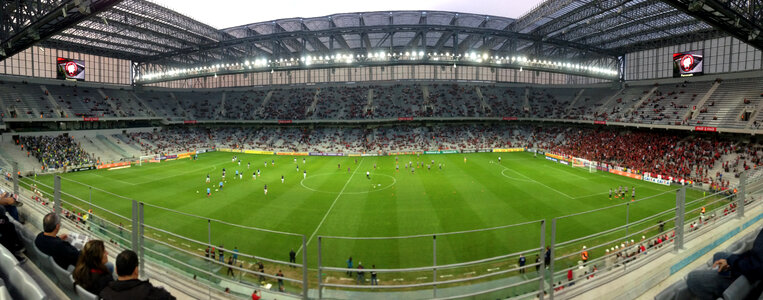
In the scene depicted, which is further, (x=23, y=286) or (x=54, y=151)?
(x=54, y=151)

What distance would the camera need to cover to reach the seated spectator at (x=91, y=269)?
4031 millimetres

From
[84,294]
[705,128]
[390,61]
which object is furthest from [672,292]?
[705,128]

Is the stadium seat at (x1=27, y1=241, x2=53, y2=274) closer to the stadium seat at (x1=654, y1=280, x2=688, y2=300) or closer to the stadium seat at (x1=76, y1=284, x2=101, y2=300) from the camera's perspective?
the stadium seat at (x1=76, y1=284, x2=101, y2=300)

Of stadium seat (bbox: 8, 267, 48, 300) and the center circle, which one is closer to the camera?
stadium seat (bbox: 8, 267, 48, 300)

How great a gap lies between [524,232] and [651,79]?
5119 cm

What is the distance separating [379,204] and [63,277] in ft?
68.7

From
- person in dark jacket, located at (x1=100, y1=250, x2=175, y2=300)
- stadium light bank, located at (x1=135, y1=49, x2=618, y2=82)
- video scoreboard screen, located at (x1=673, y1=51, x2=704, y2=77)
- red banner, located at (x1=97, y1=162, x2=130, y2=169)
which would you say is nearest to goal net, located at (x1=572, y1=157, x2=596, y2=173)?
stadium light bank, located at (x1=135, y1=49, x2=618, y2=82)

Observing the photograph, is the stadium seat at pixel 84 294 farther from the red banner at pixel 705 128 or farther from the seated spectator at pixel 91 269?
the red banner at pixel 705 128

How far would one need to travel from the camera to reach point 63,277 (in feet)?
15.0

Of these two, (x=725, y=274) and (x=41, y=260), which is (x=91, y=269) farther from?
(x=725, y=274)

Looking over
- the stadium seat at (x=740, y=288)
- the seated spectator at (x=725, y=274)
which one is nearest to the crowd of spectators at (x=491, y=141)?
the seated spectator at (x=725, y=274)

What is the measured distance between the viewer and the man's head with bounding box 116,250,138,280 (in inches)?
145

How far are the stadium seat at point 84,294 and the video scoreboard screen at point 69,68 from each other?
56.4 m

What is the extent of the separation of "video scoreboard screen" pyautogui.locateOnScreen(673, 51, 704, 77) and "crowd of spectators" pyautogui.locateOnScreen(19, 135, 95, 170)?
73.6m
